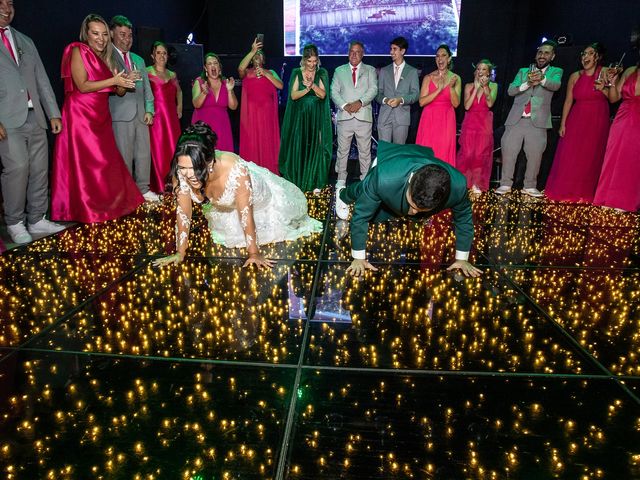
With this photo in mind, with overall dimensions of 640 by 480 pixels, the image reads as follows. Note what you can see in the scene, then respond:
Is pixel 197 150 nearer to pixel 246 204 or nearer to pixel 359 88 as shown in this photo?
pixel 246 204

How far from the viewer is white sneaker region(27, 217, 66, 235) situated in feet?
11.0

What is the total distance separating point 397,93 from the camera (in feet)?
16.9

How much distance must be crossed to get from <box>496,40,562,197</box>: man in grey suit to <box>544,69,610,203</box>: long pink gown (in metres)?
0.25

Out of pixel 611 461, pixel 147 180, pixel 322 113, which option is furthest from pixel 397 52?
pixel 611 461

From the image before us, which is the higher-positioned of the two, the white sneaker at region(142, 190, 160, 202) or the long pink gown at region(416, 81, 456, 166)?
the long pink gown at region(416, 81, 456, 166)

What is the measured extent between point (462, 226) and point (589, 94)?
139 inches

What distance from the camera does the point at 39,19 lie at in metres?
4.08

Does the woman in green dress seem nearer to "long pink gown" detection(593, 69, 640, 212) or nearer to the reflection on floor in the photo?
the reflection on floor

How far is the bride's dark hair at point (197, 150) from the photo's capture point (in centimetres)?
220

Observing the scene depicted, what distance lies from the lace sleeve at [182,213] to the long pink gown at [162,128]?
257cm

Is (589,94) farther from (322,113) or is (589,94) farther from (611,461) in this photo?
(611,461)

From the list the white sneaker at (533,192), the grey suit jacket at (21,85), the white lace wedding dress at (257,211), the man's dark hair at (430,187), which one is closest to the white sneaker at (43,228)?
the grey suit jacket at (21,85)

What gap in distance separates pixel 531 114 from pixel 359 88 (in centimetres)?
205

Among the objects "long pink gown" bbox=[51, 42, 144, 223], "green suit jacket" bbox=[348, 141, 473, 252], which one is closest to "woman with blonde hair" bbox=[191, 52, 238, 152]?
"long pink gown" bbox=[51, 42, 144, 223]
